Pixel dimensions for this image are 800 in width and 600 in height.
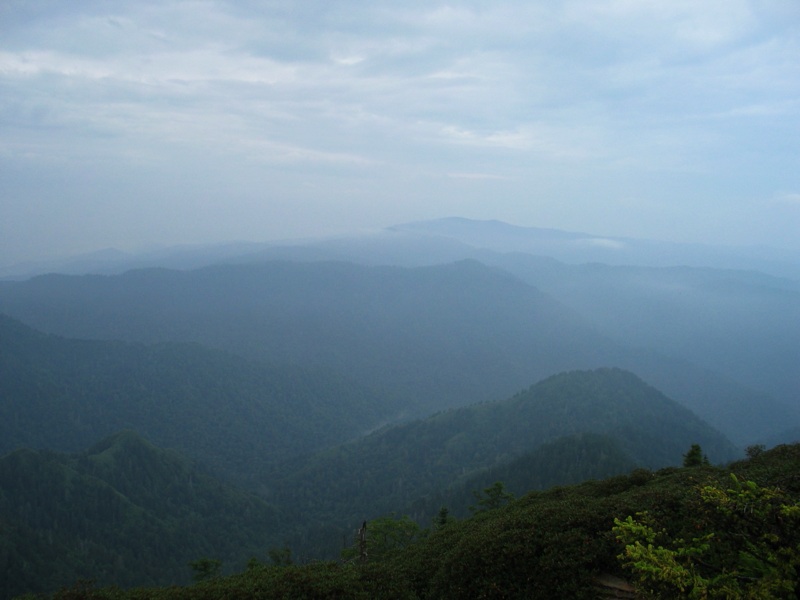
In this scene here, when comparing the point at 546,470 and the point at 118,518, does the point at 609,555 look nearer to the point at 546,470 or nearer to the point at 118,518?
the point at 546,470

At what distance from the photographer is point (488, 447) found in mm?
162750

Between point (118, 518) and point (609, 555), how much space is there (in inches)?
5388

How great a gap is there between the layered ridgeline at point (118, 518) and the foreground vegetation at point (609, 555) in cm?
9185

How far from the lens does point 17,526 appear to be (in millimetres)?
94375

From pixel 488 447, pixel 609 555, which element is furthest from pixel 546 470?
pixel 609 555

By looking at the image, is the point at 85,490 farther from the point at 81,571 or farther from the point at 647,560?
the point at 647,560

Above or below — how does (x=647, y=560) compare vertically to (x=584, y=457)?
above

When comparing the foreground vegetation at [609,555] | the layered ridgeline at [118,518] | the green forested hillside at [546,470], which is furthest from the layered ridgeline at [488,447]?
the foreground vegetation at [609,555]

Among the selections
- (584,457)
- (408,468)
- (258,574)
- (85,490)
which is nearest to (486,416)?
(408,468)

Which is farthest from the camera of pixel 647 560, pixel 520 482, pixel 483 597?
pixel 520 482

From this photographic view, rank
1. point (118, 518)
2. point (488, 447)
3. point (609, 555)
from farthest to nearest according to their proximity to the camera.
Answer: point (488, 447) < point (118, 518) < point (609, 555)

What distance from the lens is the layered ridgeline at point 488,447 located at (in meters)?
124

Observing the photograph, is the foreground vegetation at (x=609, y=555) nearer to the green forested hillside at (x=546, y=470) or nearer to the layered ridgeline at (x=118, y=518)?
the green forested hillside at (x=546, y=470)

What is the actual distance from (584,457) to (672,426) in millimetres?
69776
